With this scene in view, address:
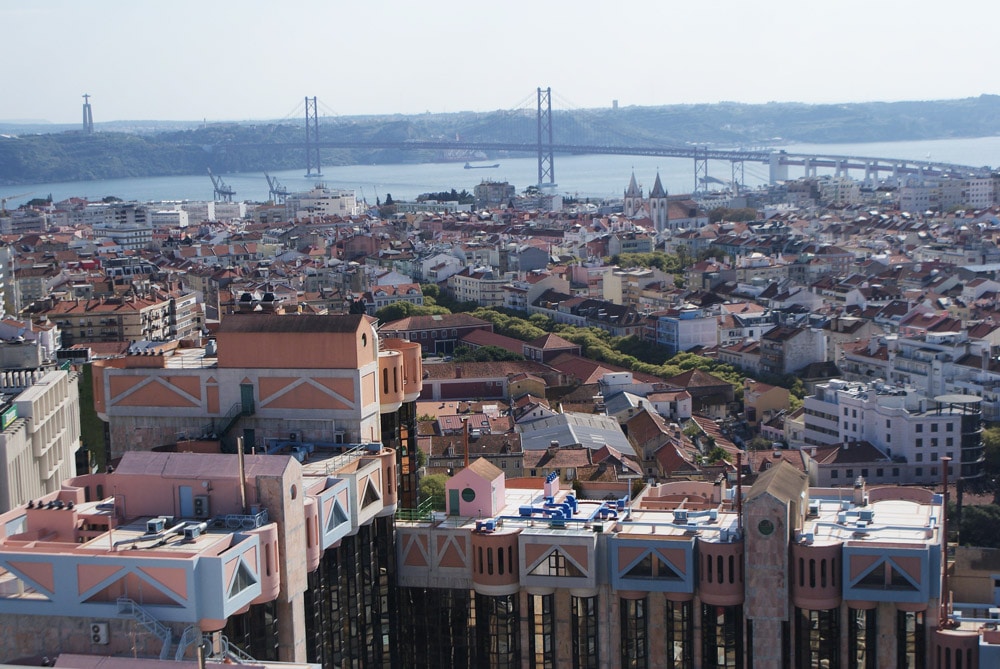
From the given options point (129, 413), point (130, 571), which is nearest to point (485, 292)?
point (129, 413)

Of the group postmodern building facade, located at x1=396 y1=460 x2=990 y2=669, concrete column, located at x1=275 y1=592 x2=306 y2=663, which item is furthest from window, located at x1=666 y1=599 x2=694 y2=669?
concrete column, located at x1=275 y1=592 x2=306 y2=663

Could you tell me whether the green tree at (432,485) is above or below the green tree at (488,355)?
above

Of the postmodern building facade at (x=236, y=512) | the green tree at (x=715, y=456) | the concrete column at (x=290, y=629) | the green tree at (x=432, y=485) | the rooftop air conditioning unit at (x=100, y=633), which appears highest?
the postmodern building facade at (x=236, y=512)

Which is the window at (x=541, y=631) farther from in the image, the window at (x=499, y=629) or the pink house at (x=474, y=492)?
the pink house at (x=474, y=492)

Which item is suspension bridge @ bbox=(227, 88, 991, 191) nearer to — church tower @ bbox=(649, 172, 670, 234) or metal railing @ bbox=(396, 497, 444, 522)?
church tower @ bbox=(649, 172, 670, 234)

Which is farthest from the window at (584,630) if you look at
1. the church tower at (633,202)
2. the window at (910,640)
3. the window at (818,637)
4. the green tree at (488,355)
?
the church tower at (633,202)

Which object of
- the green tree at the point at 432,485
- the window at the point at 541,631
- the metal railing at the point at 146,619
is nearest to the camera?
the metal railing at the point at 146,619

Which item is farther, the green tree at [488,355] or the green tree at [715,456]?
the green tree at [488,355]
